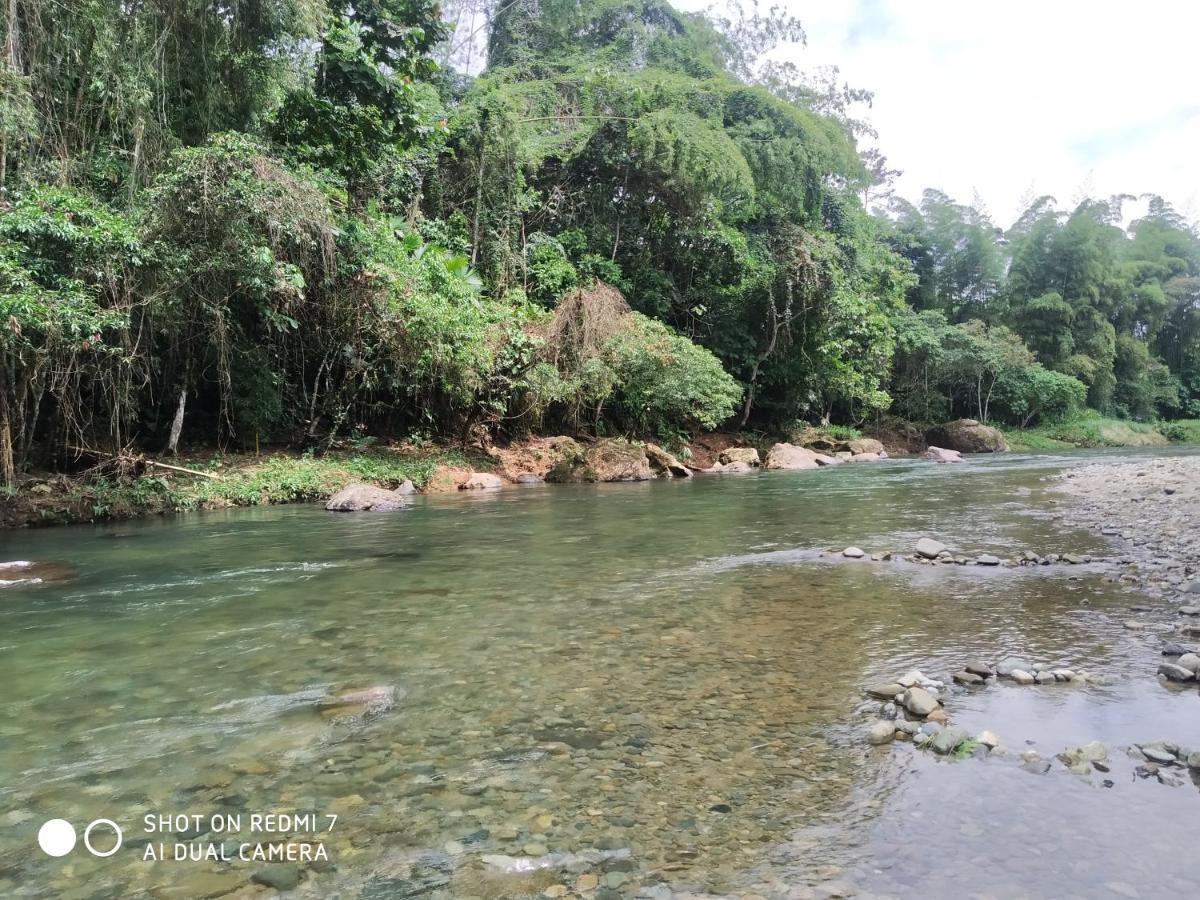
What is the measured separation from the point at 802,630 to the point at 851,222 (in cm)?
2759

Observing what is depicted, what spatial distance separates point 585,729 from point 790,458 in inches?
738

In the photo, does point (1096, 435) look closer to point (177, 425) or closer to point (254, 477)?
point (254, 477)

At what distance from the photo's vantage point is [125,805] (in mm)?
2561

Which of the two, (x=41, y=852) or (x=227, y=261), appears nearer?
(x=41, y=852)

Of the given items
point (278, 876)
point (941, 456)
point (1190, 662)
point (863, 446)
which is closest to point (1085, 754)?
point (1190, 662)

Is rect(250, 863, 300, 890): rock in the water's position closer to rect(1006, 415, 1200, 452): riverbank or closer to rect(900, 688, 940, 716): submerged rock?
rect(900, 688, 940, 716): submerged rock

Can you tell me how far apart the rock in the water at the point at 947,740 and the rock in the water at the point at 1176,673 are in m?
1.44

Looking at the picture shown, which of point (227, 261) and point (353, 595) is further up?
point (227, 261)

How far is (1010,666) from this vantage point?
368 cm

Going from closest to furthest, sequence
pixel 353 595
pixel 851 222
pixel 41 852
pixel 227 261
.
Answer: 1. pixel 41 852
2. pixel 353 595
3. pixel 227 261
4. pixel 851 222

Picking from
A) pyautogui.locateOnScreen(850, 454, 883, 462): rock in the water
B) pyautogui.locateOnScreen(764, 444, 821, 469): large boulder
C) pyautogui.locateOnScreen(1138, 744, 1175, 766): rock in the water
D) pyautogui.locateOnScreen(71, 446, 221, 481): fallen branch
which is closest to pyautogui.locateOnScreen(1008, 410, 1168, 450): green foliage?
pyautogui.locateOnScreen(850, 454, 883, 462): rock in the water

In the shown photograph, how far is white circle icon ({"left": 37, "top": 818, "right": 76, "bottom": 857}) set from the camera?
231 centimetres

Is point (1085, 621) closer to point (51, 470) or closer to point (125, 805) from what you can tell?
point (125, 805)

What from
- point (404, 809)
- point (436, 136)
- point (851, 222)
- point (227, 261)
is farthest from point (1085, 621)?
point (851, 222)
